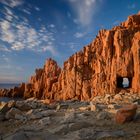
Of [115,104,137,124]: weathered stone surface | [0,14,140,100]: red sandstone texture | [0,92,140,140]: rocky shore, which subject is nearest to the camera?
[0,92,140,140]: rocky shore

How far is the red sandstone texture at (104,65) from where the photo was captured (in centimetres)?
5700

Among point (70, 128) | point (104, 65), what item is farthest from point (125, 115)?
point (104, 65)

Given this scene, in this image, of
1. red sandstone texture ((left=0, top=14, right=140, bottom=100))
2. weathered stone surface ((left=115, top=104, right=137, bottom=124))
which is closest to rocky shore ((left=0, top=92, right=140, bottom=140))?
weathered stone surface ((left=115, top=104, right=137, bottom=124))

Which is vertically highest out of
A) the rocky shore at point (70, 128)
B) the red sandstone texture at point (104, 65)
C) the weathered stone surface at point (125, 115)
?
the red sandstone texture at point (104, 65)

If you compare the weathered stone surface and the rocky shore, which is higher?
the weathered stone surface

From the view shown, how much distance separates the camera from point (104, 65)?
6228 centimetres

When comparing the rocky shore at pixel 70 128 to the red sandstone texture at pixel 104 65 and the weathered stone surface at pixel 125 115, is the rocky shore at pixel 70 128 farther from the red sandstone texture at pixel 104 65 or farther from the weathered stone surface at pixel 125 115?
the red sandstone texture at pixel 104 65

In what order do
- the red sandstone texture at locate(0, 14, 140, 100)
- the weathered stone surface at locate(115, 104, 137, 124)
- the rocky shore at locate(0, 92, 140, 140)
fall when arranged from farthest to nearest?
the red sandstone texture at locate(0, 14, 140, 100) < the weathered stone surface at locate(115, 104, 137, 124) < the rocky shore at locate(0, 92, 140, 140)

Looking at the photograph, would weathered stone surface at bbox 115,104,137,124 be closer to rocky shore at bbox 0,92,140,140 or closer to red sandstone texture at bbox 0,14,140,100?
rocky shore at bbox 0,92,140,140

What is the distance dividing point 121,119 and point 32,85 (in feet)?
290

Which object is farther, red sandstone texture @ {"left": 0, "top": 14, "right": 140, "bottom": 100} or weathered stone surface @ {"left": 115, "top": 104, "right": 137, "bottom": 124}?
red sandstone texture @ {"left": 0, "top": 14, "right": 140, "bottom": 100}

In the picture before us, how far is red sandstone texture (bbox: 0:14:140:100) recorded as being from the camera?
57000mm

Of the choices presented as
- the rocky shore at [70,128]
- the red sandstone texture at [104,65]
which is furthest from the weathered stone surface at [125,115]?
the red sandstone texture at [104,65]

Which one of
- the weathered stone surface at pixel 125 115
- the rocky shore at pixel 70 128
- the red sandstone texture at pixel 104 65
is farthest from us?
the red sandstone texture at pixel 104 65
